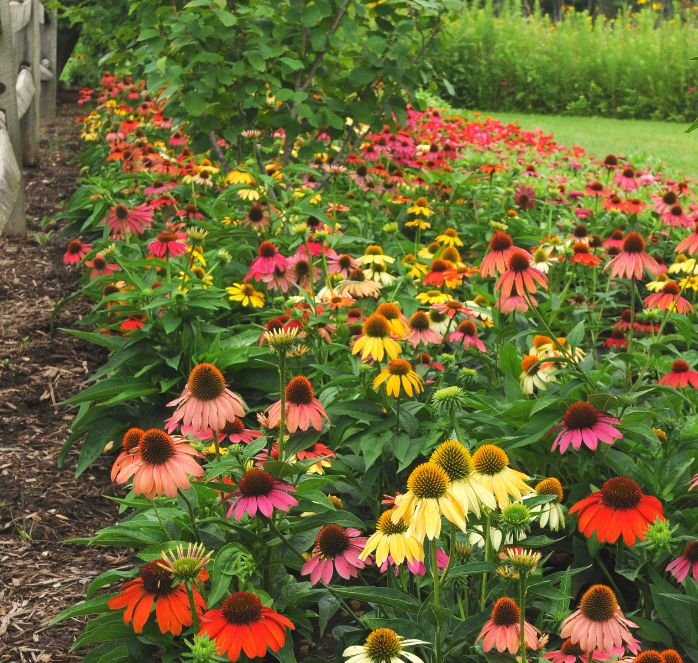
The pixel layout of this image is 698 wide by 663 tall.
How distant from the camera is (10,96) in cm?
440

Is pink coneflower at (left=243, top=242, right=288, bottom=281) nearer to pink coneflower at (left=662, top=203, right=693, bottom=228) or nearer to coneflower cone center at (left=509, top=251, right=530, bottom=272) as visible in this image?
coneflower cone center at (left=509, top=251, right=530, bottom=272)

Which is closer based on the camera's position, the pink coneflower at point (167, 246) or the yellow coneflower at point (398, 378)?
the yellow coneflower at point (398, 378)

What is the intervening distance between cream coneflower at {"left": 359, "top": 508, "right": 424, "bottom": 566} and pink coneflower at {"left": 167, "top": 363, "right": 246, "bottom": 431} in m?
0.43

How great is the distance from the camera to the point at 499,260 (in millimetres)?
2166

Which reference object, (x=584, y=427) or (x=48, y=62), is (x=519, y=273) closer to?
(x=584, y=427)

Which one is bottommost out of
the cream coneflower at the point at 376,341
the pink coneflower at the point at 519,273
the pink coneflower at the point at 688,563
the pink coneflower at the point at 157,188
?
the pink coneflower at the point at 157,188

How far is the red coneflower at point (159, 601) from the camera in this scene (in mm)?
1387

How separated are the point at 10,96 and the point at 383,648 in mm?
4343

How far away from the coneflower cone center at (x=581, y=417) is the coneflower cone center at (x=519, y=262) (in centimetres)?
47

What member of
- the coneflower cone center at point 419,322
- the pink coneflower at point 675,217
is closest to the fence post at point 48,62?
the pink coneflower at point 675,217

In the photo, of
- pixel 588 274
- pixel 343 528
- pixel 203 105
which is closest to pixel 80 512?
pixel 343 528

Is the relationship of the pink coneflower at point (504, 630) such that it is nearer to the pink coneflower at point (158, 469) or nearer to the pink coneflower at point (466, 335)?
the pink coneflower at point (158, 469)

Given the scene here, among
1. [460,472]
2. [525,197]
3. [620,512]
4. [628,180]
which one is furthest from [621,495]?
[628,180]

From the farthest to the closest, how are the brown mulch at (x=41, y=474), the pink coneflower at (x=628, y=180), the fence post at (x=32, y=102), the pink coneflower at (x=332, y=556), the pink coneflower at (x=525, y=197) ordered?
the fence post at (x=32, y=102) → the pink coneflower at (x=525, y=197) → the pink coneflower at (x=628, y=180) → the brown mulch at (x=41, y=474) → the pink coneflower at (x=332, y=556)
